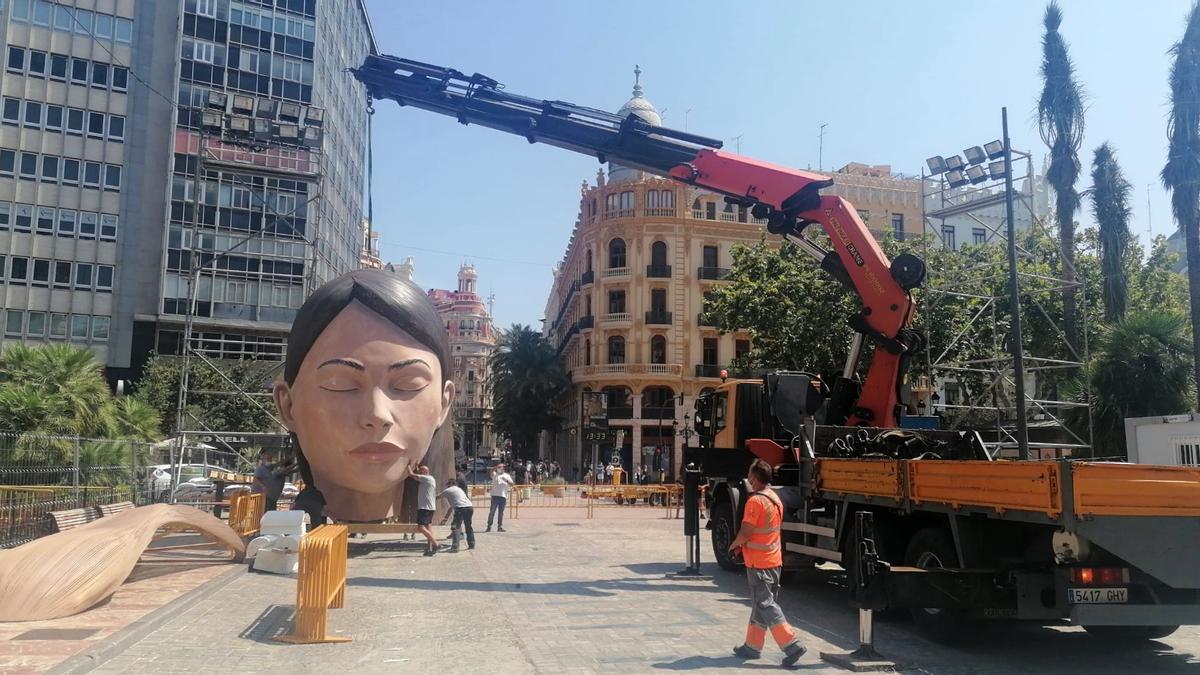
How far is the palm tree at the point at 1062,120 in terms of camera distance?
25188 millimetres

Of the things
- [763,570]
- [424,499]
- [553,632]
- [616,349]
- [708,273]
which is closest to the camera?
[763,570]

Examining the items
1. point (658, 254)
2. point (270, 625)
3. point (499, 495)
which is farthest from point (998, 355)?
point (658, 254)

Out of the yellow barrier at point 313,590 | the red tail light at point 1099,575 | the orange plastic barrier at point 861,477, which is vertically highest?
the orange plastic barrier at point 861,477

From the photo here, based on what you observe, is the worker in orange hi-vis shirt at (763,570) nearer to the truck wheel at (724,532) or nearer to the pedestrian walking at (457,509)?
the truck wheel at (724,532)

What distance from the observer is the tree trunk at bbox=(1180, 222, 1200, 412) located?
19.1 meters

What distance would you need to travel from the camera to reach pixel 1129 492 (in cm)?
682

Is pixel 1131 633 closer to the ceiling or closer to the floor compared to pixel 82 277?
closer to the floor

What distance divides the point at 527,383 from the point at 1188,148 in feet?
138

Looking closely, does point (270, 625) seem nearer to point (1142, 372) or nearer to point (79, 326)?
point (1142, 372)

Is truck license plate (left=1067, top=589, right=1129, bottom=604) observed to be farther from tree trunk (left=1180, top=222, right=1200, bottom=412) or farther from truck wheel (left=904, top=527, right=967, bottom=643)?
tree trunk (left=1180, top=222, right=1200, bottom=412)

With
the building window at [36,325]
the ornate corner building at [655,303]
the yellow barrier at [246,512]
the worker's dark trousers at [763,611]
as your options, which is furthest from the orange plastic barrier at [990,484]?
the building window at [36,325]

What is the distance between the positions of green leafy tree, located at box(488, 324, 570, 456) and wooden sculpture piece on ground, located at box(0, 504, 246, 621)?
47.5 meters

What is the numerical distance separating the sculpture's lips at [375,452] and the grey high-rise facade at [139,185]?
30610 mm

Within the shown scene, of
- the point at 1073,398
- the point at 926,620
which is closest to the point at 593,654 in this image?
the point at 926,620
